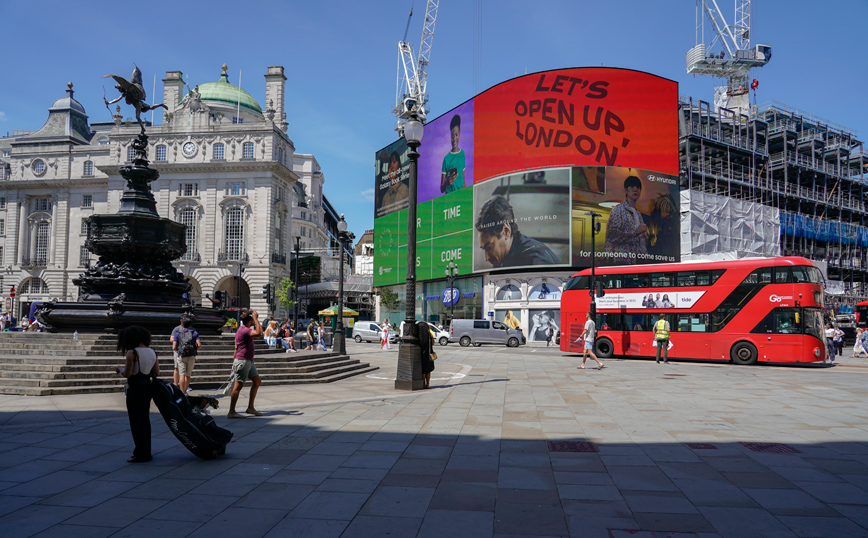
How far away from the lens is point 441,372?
17438 millimetres

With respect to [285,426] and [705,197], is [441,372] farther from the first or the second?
[705,197]

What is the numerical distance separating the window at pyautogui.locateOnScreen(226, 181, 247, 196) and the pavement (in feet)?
163

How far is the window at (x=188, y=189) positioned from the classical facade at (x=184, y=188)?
10 cm

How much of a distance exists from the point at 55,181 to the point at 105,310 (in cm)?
5977

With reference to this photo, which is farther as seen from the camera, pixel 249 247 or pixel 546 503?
pixel 249 247

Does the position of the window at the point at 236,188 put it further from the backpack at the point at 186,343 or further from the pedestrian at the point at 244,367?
the pedestrian at the point at 244,367

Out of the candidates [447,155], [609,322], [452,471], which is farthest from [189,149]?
[452,471]

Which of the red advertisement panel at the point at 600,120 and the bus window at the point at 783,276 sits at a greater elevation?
the red advertisement panel at the point at 600,120

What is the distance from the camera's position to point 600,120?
43.6 meters

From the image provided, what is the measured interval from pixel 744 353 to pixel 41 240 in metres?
70.9

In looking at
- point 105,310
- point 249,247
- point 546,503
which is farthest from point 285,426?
point 249,247

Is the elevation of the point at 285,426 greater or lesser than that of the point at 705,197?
lesser

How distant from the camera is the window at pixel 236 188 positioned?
57125mm

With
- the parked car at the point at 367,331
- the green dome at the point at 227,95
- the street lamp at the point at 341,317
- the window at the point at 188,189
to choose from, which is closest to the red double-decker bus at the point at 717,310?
the street lamp at the point at 341,317
